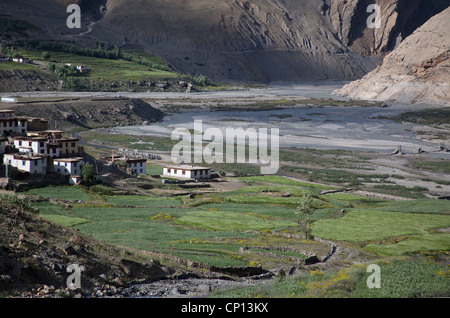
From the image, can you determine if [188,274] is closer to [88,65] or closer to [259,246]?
Answer: [259,246]

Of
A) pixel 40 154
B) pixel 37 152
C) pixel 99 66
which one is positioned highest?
pixel 99 66

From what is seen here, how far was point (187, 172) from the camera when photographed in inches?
3263

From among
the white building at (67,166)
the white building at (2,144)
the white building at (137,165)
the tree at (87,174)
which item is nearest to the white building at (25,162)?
the white building at (2,144)

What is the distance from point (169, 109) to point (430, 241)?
12269cm

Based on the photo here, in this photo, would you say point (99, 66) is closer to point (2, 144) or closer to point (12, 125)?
point (12, 125)

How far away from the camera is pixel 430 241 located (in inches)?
2056

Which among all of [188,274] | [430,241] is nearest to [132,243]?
[188,274]

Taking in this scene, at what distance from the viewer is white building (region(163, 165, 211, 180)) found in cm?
8281

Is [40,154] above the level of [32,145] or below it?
below

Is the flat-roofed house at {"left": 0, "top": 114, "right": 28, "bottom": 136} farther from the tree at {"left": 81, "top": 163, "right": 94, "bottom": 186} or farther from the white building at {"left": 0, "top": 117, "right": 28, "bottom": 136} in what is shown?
the tree at {"left": 81, "top": 163, "right": 94, "bottom": 186}

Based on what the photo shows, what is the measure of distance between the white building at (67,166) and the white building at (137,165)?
1144cm

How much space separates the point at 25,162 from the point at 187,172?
23375 millimetres

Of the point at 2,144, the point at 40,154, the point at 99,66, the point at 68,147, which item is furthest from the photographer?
the point at 99,66

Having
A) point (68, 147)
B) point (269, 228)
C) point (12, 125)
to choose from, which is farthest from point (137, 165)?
point (269, 228)
